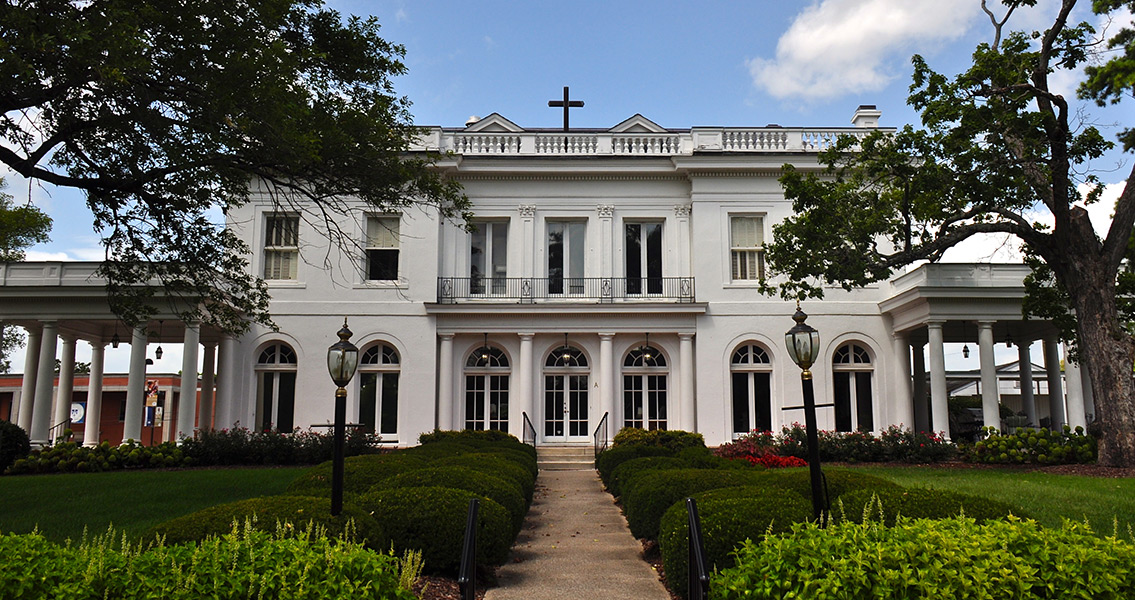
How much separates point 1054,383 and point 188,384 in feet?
80.0

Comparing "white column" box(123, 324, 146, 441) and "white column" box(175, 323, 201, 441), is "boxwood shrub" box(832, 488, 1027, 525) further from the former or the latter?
"white column" box(123, 324, 146, 441)

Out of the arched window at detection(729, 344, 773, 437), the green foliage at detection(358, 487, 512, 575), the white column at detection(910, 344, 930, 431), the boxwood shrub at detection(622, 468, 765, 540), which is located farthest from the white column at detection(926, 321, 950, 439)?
the green foliage at detection(358, 487, 512, 575)

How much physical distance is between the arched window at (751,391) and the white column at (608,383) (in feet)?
11.3

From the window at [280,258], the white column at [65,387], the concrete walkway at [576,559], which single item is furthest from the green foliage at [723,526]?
the white column at [65,387]

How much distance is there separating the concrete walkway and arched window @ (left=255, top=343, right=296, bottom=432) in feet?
38.8

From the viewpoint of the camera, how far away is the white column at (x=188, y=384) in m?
20.6

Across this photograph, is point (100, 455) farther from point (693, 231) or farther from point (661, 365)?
point (693, 231)

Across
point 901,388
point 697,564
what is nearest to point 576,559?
point 697,564

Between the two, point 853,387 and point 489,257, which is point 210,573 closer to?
point 489,257

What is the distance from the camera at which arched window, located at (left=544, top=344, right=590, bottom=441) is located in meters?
23.2

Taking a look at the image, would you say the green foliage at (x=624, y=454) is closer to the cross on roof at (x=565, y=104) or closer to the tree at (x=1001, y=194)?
the tree at (x=1001, y=194)

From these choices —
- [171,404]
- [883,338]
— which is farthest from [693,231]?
[171,404]

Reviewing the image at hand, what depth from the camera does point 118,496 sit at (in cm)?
1352

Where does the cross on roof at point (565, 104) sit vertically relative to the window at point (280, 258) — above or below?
above
